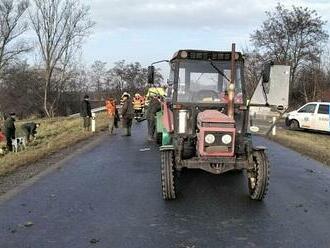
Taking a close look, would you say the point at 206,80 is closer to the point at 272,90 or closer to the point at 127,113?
the point at 272,90

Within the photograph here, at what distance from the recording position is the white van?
3127 centimetres

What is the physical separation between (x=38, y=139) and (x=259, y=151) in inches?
712

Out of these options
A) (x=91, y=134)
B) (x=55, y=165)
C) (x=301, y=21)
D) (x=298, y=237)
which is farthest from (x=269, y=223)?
(x=301, y=21)

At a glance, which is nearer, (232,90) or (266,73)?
(266,73)

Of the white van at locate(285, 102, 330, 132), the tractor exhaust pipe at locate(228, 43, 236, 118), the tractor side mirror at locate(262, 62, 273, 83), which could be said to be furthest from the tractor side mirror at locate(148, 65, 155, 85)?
the white van at locate(285, 102, 330, 132)

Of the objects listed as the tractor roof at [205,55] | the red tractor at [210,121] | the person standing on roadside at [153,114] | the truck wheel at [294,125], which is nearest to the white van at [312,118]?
the truck wheel at [294,125]

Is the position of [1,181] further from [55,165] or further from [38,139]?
[38,139]

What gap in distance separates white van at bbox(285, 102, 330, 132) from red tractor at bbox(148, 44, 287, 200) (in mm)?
19926

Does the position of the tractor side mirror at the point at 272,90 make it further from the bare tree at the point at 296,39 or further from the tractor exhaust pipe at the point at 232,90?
the bare tree at the point at 296,39

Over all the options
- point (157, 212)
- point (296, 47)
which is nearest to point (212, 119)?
point (157, 212)

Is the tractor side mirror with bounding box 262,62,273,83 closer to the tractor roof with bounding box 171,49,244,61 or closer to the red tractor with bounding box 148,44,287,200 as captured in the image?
the red tractor with bounding box 148,44,287,200

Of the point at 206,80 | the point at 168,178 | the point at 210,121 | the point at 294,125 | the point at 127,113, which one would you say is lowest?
the point at 294,125

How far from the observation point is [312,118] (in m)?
32.1

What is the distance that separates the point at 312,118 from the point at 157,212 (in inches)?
957
